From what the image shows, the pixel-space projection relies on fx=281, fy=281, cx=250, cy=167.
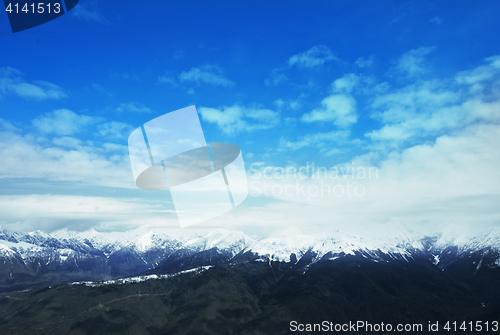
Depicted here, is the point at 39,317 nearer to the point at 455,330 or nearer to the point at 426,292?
the point at 455,330

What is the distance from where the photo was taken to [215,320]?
140500 mm

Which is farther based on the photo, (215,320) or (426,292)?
(426,292)

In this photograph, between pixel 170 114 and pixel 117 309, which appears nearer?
pixel 170 114

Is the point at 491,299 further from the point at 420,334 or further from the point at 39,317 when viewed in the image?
the point at 39,317

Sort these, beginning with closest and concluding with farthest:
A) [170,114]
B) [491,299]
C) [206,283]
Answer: [170,114] < [206,283] < [491,299]

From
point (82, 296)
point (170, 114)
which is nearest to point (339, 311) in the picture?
point (82, 296)

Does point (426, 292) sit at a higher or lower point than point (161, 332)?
lower

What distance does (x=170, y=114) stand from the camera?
48.1 ft

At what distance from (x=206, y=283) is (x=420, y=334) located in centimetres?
11651

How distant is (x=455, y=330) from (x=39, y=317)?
207m

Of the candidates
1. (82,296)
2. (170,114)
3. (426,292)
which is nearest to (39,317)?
(82,296)

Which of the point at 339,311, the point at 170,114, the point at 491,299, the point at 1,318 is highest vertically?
the point at 170,114

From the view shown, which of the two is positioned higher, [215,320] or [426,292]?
[215,320]

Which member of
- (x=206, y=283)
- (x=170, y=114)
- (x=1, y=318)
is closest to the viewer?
(x=170, y=114)
